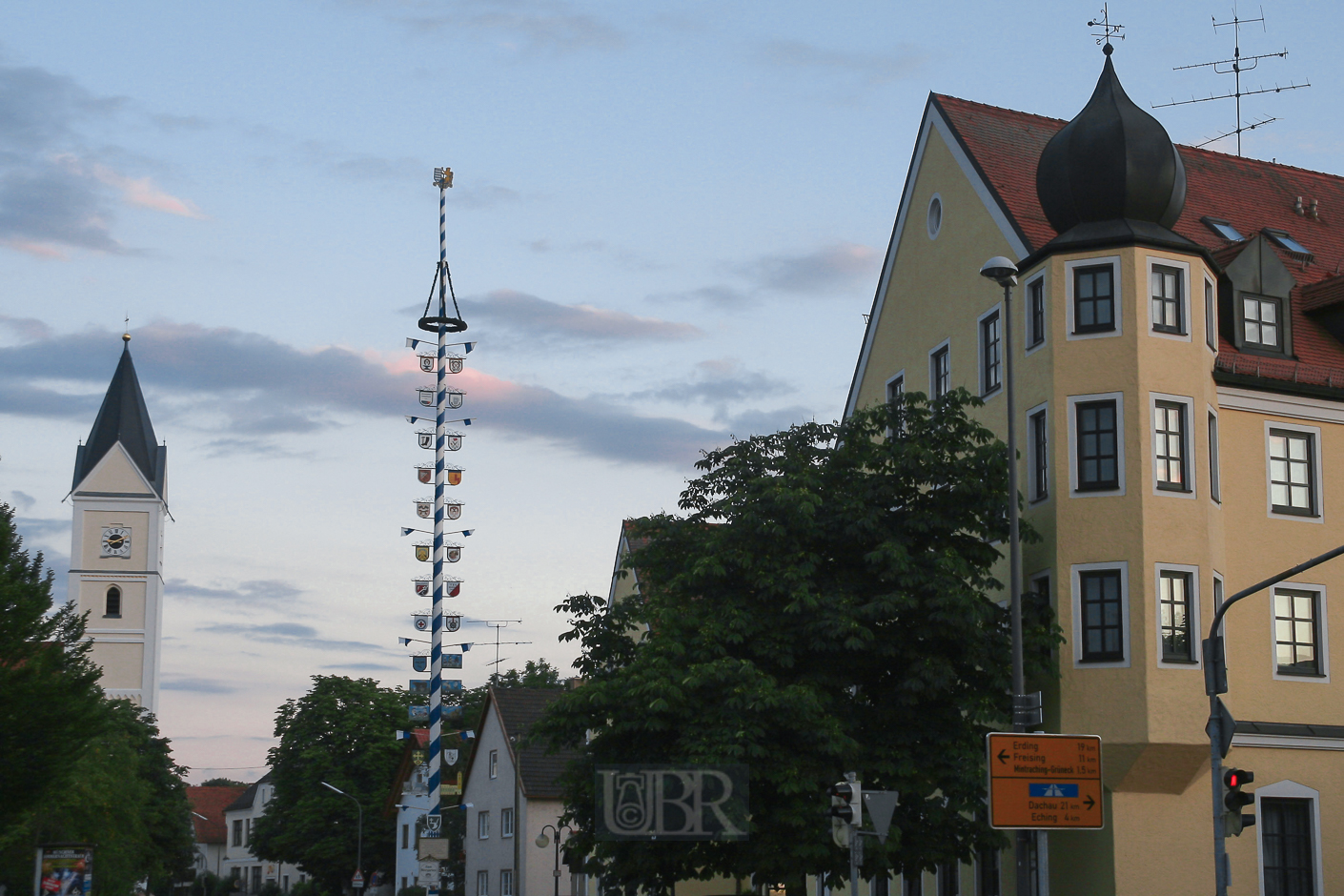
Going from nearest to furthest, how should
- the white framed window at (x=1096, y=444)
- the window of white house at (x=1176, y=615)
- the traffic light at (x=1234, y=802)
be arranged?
the traffic light at (x=1234, y=802)
the window of white house at (x=1176, y=615)
the white framed window at (x=1096, y=444)

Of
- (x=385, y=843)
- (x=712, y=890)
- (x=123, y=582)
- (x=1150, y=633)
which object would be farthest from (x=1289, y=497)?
(x=123, y=582)

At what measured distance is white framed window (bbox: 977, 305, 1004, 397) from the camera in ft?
100

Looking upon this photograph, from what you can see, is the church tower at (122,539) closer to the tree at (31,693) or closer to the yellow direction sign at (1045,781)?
the tree at (31,693)

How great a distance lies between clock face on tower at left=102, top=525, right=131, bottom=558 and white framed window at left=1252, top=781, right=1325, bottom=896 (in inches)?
4062

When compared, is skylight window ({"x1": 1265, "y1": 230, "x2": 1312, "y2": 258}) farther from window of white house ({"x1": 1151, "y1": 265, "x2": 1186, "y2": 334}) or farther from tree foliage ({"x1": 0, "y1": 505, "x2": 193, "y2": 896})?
tree foliage ({"x1": 0, "y1": 505, "x2": 193, "y2": 896})

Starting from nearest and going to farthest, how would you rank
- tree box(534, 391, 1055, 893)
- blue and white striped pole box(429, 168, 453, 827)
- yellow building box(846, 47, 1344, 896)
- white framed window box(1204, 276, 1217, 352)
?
tree box(534, 391, 1055, 893)
yellow building box(846, 47, 1344, 896)
white framed window box(1204, 276, 1217, 352)
blue and white striped pole box(429, 168, 453, 827)

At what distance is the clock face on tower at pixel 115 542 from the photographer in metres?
117

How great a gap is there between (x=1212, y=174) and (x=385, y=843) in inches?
2509

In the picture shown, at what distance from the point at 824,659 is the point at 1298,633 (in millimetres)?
9360

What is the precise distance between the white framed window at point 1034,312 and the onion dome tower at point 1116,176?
913mm

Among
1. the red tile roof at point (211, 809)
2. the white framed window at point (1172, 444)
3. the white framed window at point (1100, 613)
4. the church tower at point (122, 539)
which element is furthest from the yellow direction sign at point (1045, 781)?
the red tile roof at point (211, 809)

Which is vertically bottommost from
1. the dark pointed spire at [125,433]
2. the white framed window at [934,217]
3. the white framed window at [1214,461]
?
the white framed window at [1214,461]

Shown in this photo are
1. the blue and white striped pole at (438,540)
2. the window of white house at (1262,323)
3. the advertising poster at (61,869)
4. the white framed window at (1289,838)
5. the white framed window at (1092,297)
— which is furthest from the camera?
the blue and white striped pole at (438,540)

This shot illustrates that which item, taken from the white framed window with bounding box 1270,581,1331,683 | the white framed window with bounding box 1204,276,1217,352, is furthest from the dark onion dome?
the white framed window with bounding box 1270,581,1331,683
